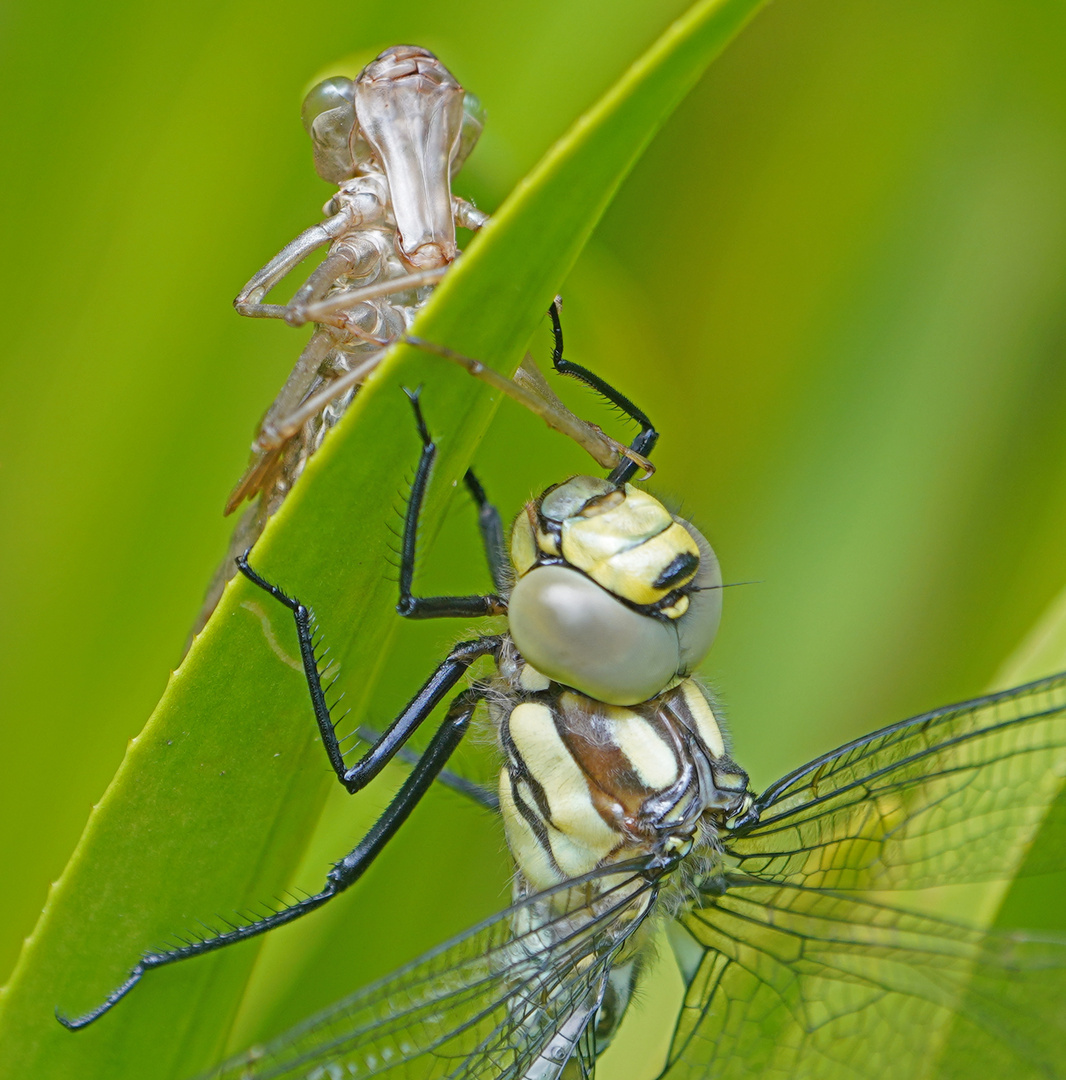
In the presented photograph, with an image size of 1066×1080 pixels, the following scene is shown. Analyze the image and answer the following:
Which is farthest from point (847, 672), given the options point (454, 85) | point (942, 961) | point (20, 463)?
point (20, 463)

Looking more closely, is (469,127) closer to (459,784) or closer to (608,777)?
(608,777)

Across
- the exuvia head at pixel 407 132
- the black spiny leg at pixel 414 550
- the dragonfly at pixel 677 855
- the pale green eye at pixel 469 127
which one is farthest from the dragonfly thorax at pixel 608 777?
the pale green eye at pixel 469 127

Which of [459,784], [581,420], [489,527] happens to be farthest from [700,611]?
[459,784]

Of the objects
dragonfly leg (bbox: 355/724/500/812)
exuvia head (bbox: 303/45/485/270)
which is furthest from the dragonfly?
exuvia head (bbox: 303/45/485/270)

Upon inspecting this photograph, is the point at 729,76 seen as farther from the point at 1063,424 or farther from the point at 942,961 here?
the point at 942,961

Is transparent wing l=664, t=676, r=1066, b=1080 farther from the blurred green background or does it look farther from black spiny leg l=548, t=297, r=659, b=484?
black spiny leg l=548, t=297, r=659, b=484

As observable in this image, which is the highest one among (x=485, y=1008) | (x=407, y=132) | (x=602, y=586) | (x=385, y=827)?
(x=407, y=132)

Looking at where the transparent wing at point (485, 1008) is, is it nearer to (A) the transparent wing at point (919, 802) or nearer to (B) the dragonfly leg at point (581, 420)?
(A) the transparent wing at point (919, 802)
